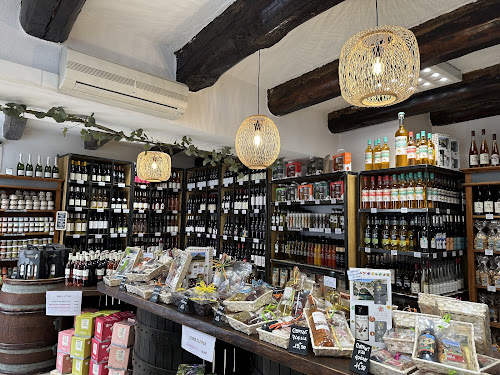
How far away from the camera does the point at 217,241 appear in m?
6.18

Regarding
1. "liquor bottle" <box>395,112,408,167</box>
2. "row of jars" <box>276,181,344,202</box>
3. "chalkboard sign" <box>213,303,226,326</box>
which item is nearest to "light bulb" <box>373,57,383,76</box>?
"chalkboard sign" <box>213,303,226,326</box>

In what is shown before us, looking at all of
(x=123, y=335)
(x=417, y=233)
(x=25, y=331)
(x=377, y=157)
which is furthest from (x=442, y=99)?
(x=25, y=331)

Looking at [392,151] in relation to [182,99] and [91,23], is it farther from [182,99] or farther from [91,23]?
[91,23]

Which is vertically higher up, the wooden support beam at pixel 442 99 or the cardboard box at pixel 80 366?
the wooden support beam at pixel 442 99

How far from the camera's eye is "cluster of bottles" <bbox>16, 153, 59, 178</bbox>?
5.44m

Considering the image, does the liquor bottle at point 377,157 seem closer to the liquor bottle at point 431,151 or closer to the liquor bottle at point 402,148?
the liquor bottle at point 402,148

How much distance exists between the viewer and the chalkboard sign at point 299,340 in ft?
5.08

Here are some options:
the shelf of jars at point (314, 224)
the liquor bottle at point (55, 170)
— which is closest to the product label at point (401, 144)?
the shelf of jars at point (314, 224)

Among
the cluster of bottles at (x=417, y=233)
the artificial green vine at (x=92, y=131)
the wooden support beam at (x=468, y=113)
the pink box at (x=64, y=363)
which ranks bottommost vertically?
the pink box at (x=64, y=363)

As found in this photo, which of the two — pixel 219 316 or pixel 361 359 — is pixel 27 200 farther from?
pixel 361 359

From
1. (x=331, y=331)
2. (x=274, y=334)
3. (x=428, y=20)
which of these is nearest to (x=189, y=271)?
(x=274, y=334)

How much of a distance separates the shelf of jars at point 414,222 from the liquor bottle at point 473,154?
28 centimetres

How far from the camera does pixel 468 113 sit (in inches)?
181

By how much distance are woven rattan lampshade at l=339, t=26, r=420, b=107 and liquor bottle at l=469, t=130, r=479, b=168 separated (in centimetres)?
297
